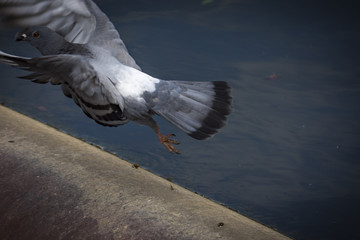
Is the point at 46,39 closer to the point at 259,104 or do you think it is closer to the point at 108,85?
the point at 108,85

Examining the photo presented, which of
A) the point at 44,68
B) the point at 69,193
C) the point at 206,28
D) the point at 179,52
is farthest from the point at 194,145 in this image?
the point at 44,68

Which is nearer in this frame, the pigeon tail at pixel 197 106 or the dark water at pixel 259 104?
the pigeon tail at pixel 197 106

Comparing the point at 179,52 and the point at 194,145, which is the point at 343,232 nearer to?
the point at 194,145

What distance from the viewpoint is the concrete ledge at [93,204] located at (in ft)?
5.73

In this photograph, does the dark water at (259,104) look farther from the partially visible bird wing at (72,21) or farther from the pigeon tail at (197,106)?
the partially visible bird wing at (72,21)

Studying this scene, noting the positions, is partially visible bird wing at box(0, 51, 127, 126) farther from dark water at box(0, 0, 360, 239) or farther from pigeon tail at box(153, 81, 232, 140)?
dark water at box(0, 0, 360, 239)

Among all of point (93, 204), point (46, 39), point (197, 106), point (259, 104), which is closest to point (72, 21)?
point (46, 39)

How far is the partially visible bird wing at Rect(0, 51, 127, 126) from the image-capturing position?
168 centimetres

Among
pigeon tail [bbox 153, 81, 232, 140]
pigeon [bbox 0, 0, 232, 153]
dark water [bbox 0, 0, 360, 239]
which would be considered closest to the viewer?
pigeon [bbox 0, 0, 232, 153]

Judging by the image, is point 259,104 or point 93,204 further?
point 259,104

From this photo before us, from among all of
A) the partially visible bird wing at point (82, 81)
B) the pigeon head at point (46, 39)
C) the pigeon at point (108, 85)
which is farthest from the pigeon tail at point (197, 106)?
the pigeon head at point (46, 39)

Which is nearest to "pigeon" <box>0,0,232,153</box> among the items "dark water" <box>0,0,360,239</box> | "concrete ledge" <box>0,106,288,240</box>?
"concrete ledge" <box>0,106,288,240</box>

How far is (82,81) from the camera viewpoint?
Answer: 1775mm

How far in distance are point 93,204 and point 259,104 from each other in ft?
6.01
